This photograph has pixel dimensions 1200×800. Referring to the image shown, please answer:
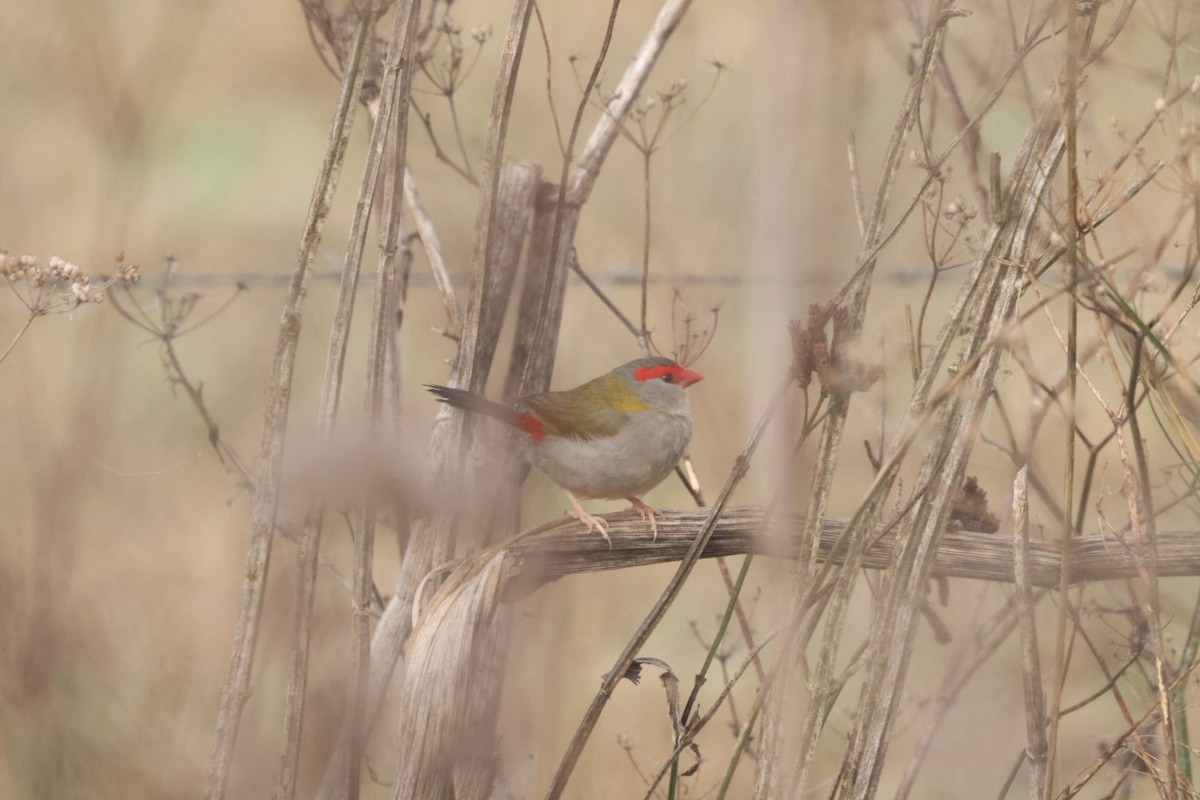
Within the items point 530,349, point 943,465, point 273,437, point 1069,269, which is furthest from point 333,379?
point 1069,269

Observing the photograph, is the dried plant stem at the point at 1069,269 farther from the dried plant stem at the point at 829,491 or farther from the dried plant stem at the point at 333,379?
the dried plant stem at the point at 333,379

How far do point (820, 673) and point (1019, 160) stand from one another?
2.35 ft

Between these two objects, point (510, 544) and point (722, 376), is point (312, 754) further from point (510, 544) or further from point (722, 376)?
point (722, 376)

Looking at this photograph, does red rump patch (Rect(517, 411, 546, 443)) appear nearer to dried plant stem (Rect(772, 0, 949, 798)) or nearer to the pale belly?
the pale belly

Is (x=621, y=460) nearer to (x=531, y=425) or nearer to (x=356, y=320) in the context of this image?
(x=531, y=425)

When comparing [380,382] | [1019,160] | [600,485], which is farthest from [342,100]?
[600,485]

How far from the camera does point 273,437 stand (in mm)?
1679

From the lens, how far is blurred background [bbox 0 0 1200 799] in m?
2.27

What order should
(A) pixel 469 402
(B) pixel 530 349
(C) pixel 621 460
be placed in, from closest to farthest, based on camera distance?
1. (A) pixel 469 402
2. (B) pixel 530 349
3. (C) pixel 621 460

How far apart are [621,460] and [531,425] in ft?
1.06

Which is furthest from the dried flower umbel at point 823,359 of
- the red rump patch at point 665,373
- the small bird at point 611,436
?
the red rump patch at point 665,373

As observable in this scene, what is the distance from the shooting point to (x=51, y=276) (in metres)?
1.88

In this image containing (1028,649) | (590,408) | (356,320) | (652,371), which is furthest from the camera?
(356,320)

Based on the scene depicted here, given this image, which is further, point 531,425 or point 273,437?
point 531,425
